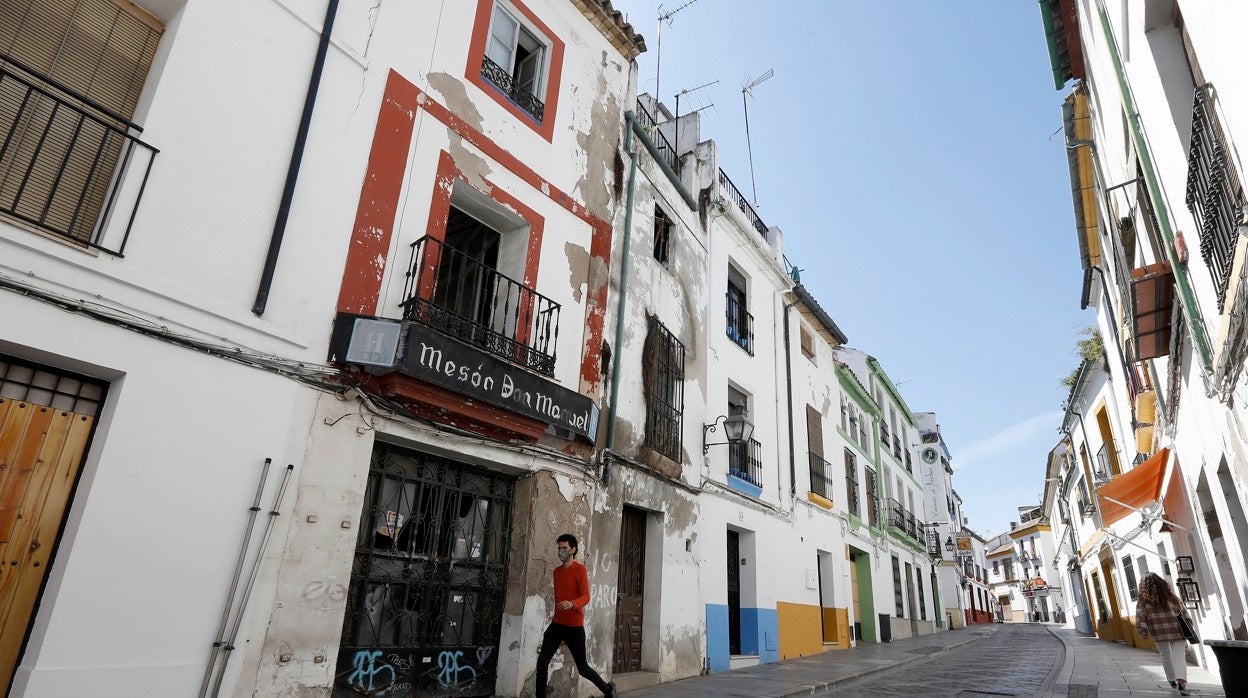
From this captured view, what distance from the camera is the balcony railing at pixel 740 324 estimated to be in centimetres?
1251

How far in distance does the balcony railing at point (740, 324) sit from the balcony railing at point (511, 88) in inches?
220

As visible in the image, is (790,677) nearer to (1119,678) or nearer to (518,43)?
(1119,678)

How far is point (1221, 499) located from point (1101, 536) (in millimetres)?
12475

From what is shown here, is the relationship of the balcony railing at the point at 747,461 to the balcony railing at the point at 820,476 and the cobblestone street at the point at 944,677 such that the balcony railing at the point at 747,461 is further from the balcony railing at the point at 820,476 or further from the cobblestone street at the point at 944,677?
the cobblestone street at the point at 944,677

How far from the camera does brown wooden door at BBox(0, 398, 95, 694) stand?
154 inches

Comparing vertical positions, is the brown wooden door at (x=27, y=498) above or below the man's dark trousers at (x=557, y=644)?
above

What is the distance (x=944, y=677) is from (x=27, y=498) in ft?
34.5

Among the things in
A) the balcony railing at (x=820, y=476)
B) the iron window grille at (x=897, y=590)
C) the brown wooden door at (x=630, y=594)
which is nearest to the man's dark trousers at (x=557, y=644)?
the brown wooden door at (x=630, y=594)

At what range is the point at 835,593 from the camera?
1469 centimetres

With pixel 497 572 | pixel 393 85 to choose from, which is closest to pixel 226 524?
pixel 497 572

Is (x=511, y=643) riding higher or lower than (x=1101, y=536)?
lower

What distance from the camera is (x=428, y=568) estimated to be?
20.0 ft

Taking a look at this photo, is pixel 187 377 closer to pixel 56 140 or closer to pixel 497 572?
pixel 56 140

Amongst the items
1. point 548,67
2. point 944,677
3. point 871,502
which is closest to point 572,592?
point 548,67
